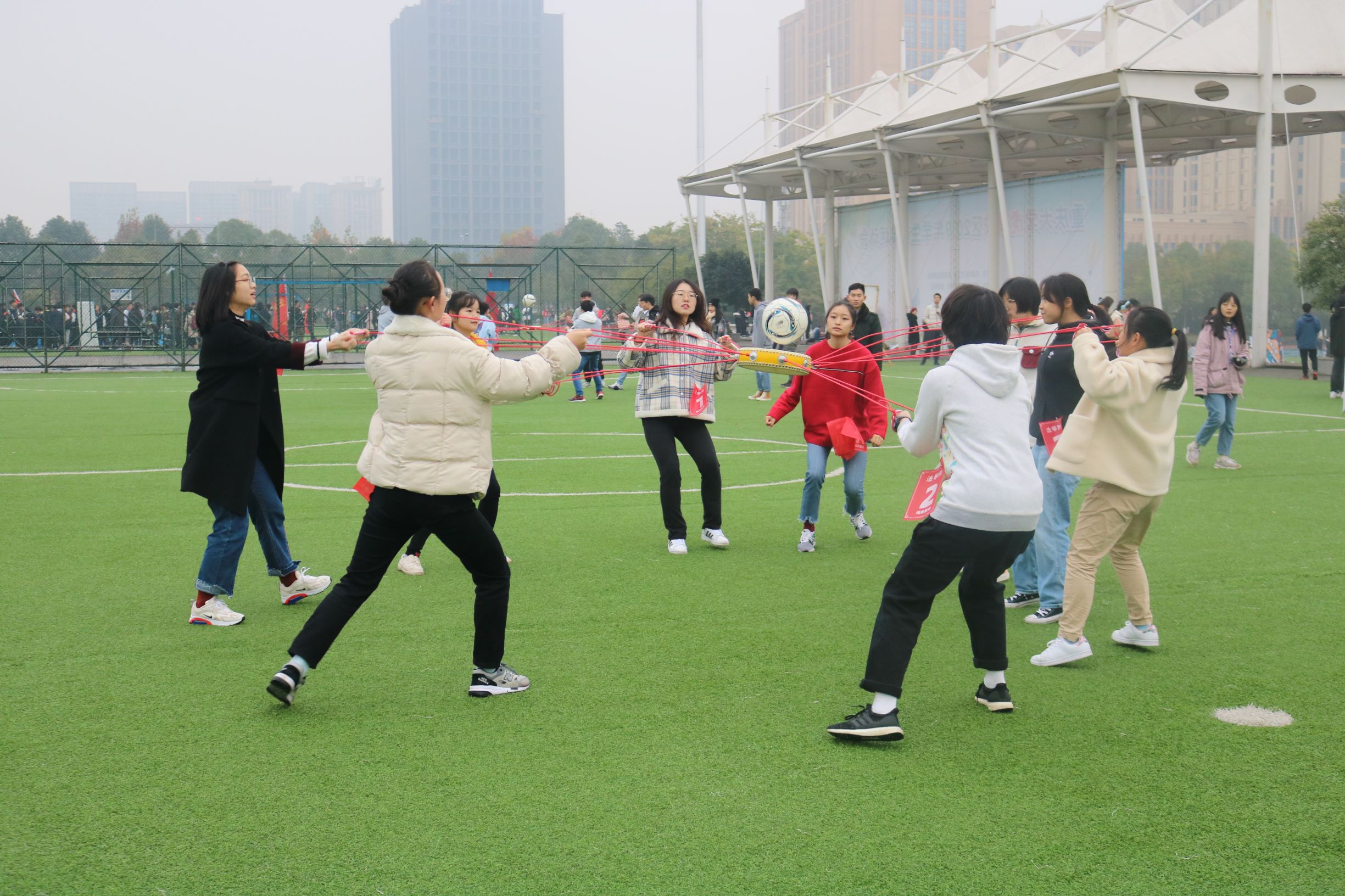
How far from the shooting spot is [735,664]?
571 cm

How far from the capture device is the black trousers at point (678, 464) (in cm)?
845

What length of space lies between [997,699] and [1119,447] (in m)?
1.40

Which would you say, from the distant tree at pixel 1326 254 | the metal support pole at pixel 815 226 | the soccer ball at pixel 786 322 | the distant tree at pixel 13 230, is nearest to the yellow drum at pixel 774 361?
the soccer ball at pixel 786 322

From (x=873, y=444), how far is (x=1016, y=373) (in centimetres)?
342

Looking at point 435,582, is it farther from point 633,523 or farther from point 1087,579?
point 1087,579

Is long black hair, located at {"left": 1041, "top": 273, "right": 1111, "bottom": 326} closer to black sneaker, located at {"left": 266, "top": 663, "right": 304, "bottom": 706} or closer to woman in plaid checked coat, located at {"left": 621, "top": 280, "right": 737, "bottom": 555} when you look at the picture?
woman in plaid checked coat, located at {"left": 621, "top": 280, "right": 737, "bottom": 555}

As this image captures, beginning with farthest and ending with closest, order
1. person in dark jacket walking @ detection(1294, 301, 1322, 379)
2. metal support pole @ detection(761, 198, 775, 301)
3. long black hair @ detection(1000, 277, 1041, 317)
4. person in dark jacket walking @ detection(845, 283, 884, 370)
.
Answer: metal support pole @ detection(761, 198, 775, 301) → person in dark jacket walking @ detection(1294, 301, 1322, 379) → person in dark jacket walking @ detection(845, 283, 884, 370) → long black hair @ detection(1000, 277, 1041, 317)

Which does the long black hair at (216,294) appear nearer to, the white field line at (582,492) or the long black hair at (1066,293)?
the long black hair at (1066,293)

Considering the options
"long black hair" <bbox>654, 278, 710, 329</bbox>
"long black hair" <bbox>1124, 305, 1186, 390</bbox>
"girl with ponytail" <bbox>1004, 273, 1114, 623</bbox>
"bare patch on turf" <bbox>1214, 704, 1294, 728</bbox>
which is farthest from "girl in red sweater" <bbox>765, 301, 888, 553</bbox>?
"bare patch on turf" <bbox>1214, 704, 1294, 728</bbox>

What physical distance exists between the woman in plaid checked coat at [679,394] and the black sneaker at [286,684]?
3.72 meters

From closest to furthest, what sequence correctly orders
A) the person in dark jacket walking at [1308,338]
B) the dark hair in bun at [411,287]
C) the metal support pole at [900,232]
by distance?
Answer: the dark hair in bun at [411,287] < the person in dark jacket walking at [1308,338] < the metal support pole at [900,232]

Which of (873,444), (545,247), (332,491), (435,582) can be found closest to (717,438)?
(332,491)

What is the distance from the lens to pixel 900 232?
3653 cm

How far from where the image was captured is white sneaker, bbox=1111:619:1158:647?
19.5 ft
